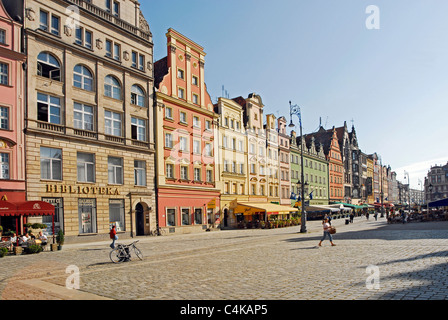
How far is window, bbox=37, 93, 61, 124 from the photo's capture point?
1074 inches

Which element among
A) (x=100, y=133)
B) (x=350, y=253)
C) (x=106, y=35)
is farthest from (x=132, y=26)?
(x=350, y=253)

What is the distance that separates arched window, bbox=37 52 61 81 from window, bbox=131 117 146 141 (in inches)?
312

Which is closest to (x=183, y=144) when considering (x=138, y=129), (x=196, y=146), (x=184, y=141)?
(x=184, y=141)

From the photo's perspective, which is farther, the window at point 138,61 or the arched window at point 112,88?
the window at point 138,61

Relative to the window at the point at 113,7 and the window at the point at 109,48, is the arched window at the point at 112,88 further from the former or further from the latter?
the window at the point at 113,7

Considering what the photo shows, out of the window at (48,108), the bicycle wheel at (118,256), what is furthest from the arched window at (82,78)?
the bicycle wheel at (118,256)

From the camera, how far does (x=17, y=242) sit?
21453 mm

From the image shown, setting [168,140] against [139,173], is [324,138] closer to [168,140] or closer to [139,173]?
[168,140]

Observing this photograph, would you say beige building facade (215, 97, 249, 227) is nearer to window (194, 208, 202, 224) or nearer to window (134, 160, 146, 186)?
window (194, 208, 202, 224)

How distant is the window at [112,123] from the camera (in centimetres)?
3234

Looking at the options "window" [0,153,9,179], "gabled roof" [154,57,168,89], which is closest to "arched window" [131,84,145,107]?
"gabled roof" [154,57,168,89]

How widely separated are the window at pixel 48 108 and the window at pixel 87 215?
624 cm

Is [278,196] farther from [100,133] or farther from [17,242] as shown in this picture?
[17,242]

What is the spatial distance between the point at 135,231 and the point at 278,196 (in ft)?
100
